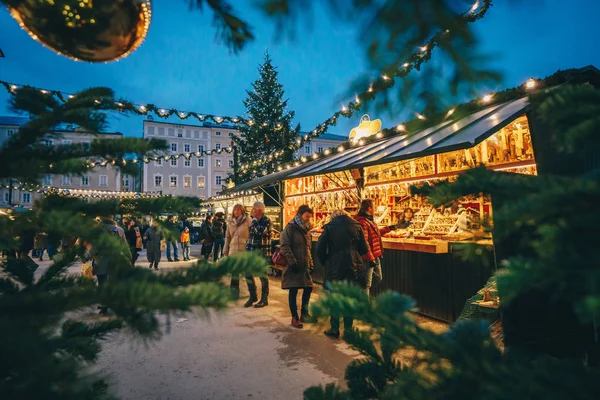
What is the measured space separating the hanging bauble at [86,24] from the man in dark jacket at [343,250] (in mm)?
3678

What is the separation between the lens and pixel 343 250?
464 cm

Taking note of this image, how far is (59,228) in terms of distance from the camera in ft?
2.24

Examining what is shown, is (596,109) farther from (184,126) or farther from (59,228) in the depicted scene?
(184,126)

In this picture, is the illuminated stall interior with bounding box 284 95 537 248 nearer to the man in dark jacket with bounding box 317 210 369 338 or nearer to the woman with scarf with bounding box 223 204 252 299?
the man in dark jacket with bounding box 317 210 369 338

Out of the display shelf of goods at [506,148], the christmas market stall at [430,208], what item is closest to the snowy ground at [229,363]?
the christmas market stall at [430,208]

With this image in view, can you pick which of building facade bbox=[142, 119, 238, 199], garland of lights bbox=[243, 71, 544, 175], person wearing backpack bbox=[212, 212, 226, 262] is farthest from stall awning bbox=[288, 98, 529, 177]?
building facade bbox=[142, 119, 238, 199]

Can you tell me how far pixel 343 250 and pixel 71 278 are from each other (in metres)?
3.94

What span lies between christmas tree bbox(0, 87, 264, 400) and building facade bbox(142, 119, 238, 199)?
53119 mm

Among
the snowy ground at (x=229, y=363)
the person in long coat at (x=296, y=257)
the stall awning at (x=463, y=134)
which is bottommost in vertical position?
the snowy ground at (x=229, y=363)

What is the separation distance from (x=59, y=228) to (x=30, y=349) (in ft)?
0.75

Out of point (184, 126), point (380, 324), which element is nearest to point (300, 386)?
point (380, 324)

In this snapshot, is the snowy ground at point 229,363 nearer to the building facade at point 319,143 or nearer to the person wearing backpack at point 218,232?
the person wearing backpack at point 218,232

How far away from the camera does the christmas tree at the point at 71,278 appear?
0.57m

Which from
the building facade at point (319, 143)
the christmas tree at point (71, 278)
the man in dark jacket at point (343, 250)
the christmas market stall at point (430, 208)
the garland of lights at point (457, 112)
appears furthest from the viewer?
the building facade at point (319, 143)
